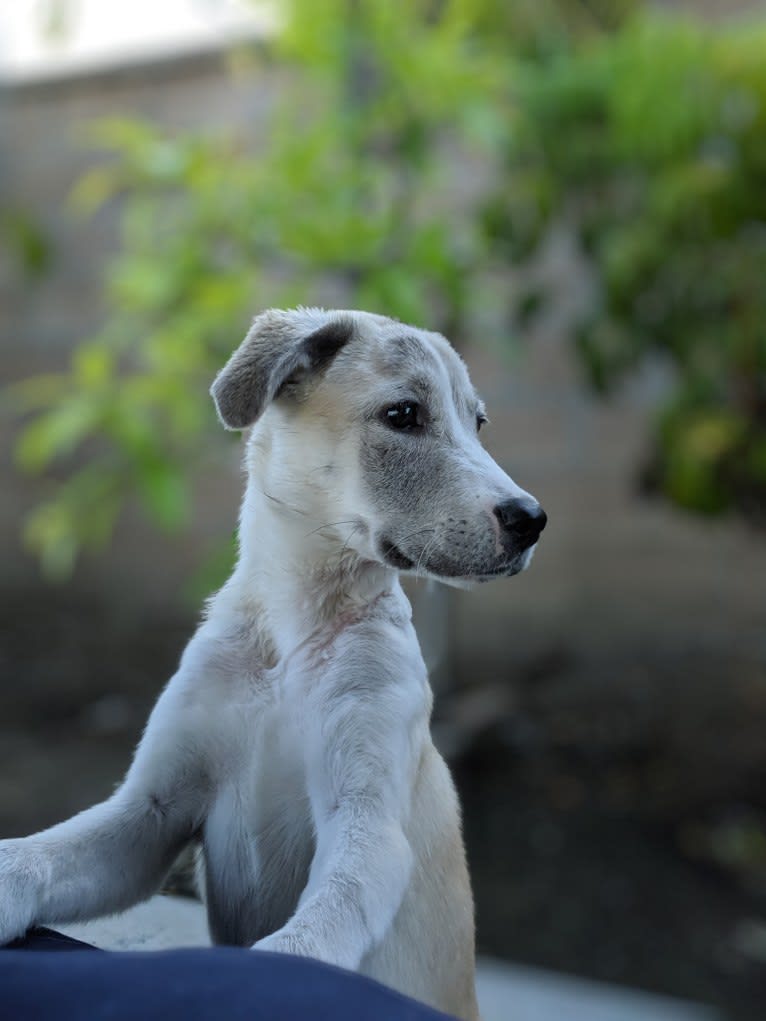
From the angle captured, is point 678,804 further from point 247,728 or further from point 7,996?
point 7,996

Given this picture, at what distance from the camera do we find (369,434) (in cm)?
73

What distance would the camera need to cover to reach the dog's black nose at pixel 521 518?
636mm

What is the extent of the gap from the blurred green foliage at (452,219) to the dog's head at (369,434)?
887 mm

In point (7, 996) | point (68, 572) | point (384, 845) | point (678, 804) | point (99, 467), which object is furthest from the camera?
point (68, 572)

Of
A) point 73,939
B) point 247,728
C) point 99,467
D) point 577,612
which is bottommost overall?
point 577,612

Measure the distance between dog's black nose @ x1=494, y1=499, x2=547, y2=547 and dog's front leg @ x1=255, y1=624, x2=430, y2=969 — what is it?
11 cm

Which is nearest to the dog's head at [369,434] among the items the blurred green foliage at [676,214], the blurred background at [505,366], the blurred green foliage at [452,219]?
the blurred background at [505,366]

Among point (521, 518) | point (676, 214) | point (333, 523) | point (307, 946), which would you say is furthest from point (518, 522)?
point (676, 214)

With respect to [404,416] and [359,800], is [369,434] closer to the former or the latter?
[404,416]

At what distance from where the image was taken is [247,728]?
67 centimetres

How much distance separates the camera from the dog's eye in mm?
734

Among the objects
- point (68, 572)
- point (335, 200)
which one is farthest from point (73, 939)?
point (68, 572)

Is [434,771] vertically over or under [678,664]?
over

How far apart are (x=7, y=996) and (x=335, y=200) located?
5.14 ft
